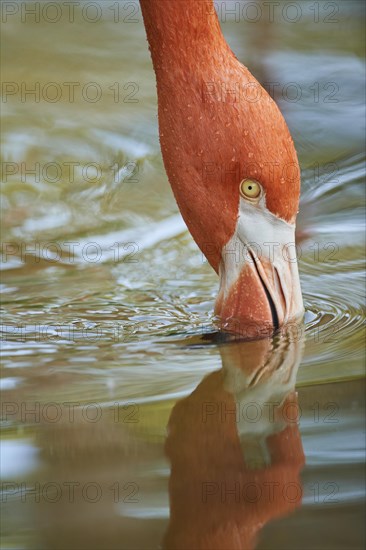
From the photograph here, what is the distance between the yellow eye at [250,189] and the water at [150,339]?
399 mm

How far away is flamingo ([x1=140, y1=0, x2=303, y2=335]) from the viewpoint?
3043mm

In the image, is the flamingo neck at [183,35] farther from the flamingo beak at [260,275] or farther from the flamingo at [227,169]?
the flamingo beak at [260,275]

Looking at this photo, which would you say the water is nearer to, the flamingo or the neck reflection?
the neck reflection

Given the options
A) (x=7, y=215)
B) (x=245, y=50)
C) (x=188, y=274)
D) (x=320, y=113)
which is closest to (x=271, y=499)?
(x=188, y=274)

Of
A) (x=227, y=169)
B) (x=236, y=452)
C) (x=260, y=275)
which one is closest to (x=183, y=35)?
(x=227, y=169)

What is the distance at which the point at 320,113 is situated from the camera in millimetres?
5004

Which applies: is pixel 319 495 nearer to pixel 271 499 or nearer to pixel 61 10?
pixel 271 499

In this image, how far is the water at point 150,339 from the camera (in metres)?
2.00

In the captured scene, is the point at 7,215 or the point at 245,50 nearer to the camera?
the point at 7,215

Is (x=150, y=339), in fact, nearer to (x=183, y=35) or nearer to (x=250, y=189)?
(x=250, y=189)

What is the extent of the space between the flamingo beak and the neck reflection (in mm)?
162

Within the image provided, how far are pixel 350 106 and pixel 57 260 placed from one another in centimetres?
185

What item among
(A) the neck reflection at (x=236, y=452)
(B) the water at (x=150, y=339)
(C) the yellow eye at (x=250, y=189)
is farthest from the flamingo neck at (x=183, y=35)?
(A) the neck reflection at (x=236, y=452)

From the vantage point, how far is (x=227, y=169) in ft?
10.2
